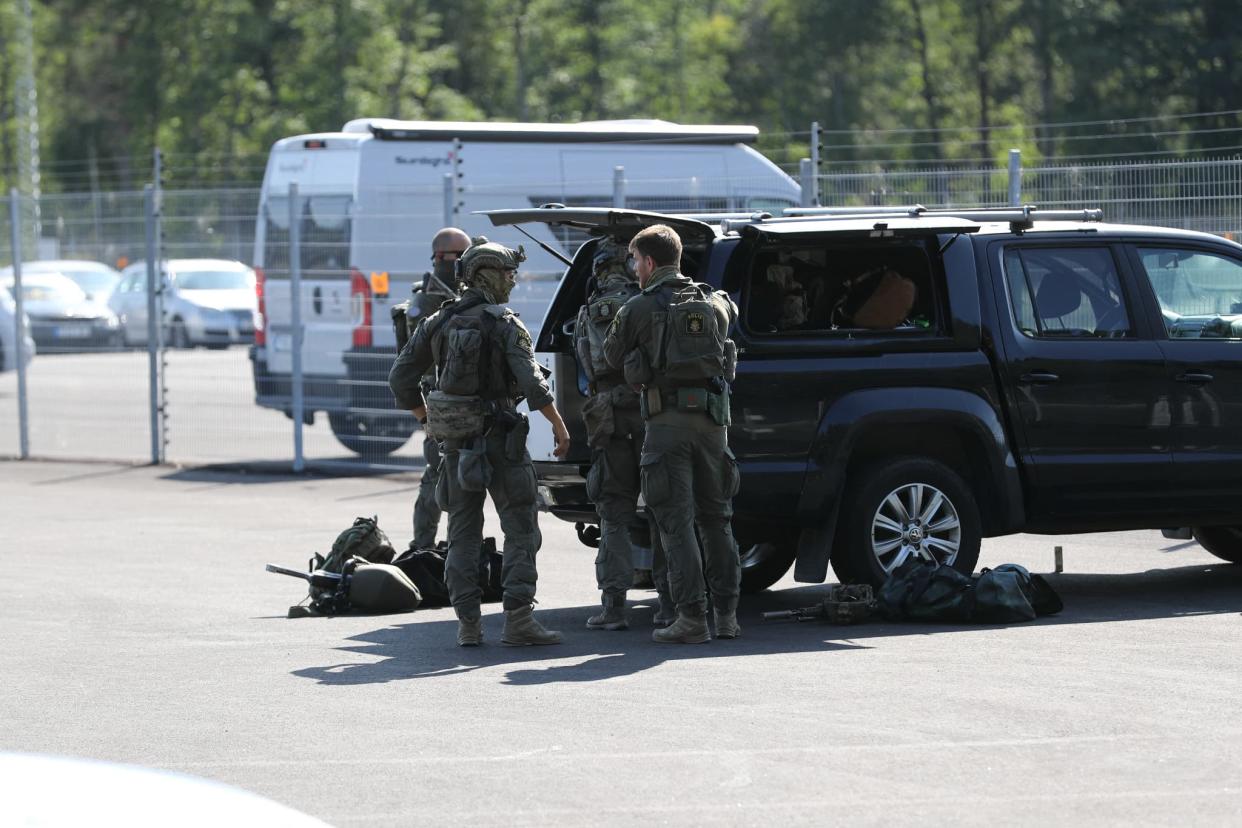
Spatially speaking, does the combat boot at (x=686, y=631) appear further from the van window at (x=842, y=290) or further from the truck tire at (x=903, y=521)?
the van window at (x=842, y=290)

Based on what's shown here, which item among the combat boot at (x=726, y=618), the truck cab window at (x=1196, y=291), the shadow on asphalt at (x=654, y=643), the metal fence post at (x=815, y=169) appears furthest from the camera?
the metal fence post at (x=815, y=169)

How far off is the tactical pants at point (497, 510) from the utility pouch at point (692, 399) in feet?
2.38

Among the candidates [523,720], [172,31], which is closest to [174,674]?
[523,720]

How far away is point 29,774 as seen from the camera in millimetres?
3457

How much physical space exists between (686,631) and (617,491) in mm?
771

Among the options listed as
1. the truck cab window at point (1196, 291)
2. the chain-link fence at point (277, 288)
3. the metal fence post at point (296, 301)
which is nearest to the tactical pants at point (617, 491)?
the truck cab window at point (1196, 291)

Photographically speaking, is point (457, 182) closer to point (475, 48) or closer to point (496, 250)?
point (496, 250)

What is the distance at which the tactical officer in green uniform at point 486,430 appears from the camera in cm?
859

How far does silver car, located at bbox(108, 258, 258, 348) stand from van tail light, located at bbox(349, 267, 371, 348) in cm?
121

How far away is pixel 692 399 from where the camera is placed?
852 centimetres

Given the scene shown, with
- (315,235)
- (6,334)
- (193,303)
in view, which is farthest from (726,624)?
(6,334)

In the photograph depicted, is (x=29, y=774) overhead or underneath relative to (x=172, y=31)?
underneath

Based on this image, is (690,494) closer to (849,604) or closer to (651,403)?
(651,403)

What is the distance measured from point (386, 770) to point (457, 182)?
10444 millimetres
